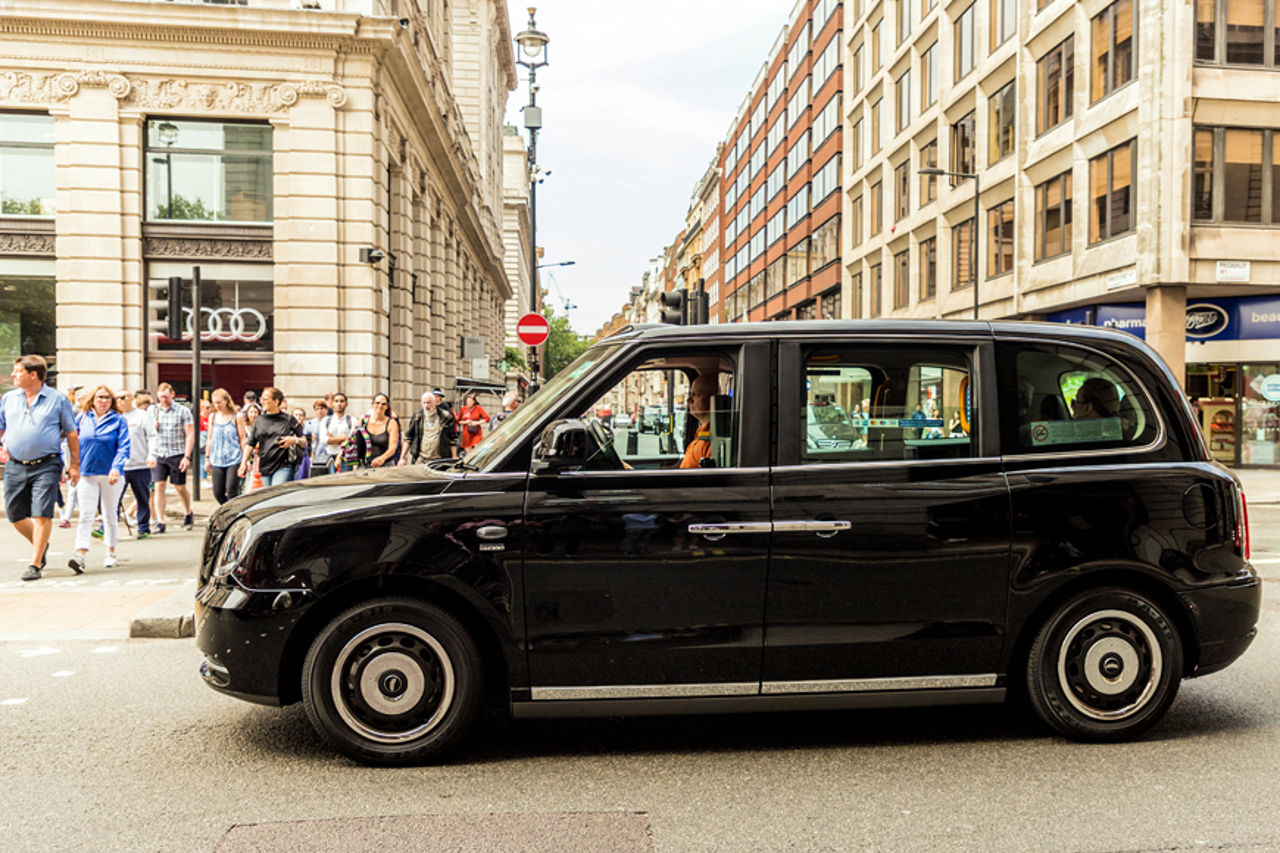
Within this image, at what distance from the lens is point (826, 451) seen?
14.4ft

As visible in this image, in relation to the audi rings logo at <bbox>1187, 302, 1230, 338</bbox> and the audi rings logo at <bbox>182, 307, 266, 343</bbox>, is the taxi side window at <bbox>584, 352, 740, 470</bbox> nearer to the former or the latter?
the audi rings logo at <bbox>182, 307, 266, 343</bbox>

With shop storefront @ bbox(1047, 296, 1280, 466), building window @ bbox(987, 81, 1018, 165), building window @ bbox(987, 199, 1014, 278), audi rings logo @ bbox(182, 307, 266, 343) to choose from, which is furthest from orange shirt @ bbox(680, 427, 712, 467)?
building window @ bbox(987, 81, 1018, 165)

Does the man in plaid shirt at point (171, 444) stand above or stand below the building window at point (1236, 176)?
below

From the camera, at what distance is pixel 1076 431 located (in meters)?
4.56

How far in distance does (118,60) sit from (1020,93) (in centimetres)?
2246

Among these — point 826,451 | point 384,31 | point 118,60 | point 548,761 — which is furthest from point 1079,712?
point 118,60

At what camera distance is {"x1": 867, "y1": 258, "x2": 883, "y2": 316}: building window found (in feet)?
136

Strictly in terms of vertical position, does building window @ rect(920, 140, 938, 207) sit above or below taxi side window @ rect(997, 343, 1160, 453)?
above

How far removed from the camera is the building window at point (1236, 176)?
22.5m

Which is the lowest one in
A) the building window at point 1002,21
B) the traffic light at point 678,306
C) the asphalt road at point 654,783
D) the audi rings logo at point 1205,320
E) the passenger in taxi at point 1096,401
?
the asphalt road at point 654,783

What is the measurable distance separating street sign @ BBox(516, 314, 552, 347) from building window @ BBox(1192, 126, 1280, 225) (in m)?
15.0

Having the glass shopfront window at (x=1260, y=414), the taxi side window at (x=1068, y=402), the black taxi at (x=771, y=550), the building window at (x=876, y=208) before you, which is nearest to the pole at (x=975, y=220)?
the glass shopfront window at (x=1260, y=414)

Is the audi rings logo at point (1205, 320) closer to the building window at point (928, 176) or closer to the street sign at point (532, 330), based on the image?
the building window at point (928, 176)

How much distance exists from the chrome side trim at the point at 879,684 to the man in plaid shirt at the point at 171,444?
33.4 ft
